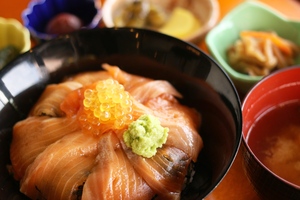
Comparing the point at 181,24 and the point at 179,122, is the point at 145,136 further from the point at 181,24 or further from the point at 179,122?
the point at 181,24

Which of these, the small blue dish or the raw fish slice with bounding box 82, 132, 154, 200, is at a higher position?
the small blue dish

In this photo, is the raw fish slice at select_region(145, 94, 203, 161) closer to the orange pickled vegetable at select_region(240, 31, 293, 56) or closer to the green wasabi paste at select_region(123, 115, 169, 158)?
the green wasabi paste at select_region(123, 115, 169, 158)

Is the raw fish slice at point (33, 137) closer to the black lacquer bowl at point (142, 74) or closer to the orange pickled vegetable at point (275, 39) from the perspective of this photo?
the black lacquer bowl at point (142, 74)

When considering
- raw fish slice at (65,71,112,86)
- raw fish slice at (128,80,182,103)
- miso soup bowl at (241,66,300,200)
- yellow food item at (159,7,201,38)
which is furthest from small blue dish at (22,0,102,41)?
miso soup bowl at (241,66,300,200)

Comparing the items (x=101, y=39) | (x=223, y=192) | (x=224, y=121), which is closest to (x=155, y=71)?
(x=101, y=39)

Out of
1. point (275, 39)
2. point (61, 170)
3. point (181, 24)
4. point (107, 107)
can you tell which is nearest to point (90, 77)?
point (107, 107)
